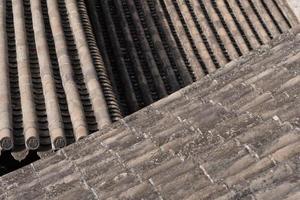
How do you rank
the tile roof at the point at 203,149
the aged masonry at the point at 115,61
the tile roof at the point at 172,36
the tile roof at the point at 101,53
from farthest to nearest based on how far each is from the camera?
1. the tile roof at the point at 172,36
2. the tile roof at the point at 101,53
3. the aged masonry at the point at 115,61
4. the tile roof at the point at 203,149

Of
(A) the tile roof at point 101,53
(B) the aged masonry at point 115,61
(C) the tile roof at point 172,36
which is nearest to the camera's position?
(B) the aged masonry at point 115,61

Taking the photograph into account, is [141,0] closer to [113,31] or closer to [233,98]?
[113,31]

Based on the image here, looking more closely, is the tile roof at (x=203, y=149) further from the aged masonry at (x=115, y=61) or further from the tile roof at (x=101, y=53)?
the tile roof at (x=101, y=53)

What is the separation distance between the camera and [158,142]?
4762 mm

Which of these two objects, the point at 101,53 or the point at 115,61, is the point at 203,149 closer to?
the point at 101,53

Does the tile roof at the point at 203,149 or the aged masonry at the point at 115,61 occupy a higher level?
the aged masonry at the point at 115,61

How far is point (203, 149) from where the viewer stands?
4.48 metres

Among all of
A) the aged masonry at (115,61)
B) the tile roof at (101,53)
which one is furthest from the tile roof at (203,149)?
the tile roof at (101,53)

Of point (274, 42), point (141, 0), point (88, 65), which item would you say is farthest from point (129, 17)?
point (274, 42)

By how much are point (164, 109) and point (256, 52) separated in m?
1.20

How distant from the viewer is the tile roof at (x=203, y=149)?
407 centimetres

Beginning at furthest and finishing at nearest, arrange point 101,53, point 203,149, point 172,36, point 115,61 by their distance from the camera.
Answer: point 172,36 < point 115,61 < point 101,53 < point 203,149

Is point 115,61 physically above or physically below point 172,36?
below

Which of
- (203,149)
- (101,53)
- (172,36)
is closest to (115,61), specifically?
(101,53)
